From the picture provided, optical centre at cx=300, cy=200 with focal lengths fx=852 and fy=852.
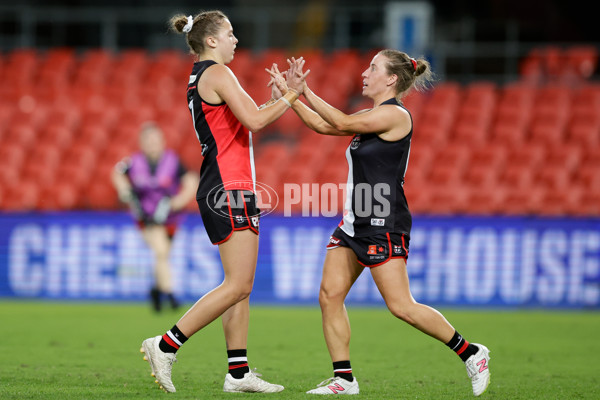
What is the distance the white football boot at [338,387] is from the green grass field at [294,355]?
9cm

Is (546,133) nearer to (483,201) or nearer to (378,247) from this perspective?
(483,201)

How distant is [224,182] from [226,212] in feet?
0.62

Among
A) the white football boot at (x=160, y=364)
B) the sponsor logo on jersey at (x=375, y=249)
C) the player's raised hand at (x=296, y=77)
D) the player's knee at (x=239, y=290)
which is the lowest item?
the white football boot at (x=160, y=364)

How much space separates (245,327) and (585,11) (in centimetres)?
1541

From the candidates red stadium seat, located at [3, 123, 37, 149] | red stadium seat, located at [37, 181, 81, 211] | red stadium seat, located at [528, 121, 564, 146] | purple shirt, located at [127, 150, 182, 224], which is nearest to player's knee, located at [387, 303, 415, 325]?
purple shirt, located at [127, 150, 182, 224]

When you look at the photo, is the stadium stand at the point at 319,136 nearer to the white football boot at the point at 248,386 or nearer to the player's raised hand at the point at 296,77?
the player's raised hand at the point at 296,77

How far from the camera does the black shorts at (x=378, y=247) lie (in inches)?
205

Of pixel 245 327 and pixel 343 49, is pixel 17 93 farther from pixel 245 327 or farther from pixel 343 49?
pixel 245 327

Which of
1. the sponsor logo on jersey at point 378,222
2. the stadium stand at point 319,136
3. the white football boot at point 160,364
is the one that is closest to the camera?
the white football boot at point 160,364

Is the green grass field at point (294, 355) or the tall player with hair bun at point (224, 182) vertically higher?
the tall player with hair bun at point (224, 182)

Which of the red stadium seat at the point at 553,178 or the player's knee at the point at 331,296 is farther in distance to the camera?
the red stadium seat at the point at 553,178

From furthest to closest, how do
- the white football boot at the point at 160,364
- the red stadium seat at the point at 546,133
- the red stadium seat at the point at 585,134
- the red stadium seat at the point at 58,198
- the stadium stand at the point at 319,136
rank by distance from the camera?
the red stadium seat at the point at 546,133
the red stadium seat at the point at 585,134
the stadium stand at the point at 319,136
the red stadium seat at the point at 58,198
the white football boot at the point at 160,364

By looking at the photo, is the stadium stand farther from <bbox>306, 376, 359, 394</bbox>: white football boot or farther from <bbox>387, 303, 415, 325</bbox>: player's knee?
<bbox>306, 376, 359, 394</bbox>: white football boot

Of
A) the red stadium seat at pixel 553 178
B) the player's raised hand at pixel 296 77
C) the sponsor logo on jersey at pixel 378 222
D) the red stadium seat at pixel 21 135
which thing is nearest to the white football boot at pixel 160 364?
the sponsor logo on jersey at pixel 378 222
